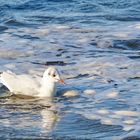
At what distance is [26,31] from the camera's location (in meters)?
13.3

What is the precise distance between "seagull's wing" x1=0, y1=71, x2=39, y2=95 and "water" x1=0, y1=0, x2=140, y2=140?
140 mm

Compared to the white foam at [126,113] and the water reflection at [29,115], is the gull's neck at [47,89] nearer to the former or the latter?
the water reflection at [29,115]

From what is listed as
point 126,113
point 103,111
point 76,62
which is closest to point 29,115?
point 103,111

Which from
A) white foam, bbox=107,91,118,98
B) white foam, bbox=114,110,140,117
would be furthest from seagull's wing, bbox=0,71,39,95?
white foam, bbox=114,110,140,117

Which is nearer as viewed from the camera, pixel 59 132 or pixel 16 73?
pixel 59 132

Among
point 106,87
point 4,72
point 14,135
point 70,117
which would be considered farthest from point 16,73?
point 14,135

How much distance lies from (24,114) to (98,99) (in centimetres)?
106

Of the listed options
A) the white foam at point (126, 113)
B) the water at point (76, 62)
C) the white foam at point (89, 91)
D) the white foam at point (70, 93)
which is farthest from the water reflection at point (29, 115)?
the white foam at point (126, 113)

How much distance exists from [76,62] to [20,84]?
6.34ft

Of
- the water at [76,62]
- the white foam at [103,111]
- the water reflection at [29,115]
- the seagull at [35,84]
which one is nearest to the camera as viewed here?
the water reflection at [29,115]

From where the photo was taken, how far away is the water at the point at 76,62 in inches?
292

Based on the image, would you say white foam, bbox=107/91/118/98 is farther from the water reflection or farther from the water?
the water reflection

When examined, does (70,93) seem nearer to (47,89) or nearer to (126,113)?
(47,89)

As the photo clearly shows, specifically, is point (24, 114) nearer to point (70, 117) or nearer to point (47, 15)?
point (70, 117)
